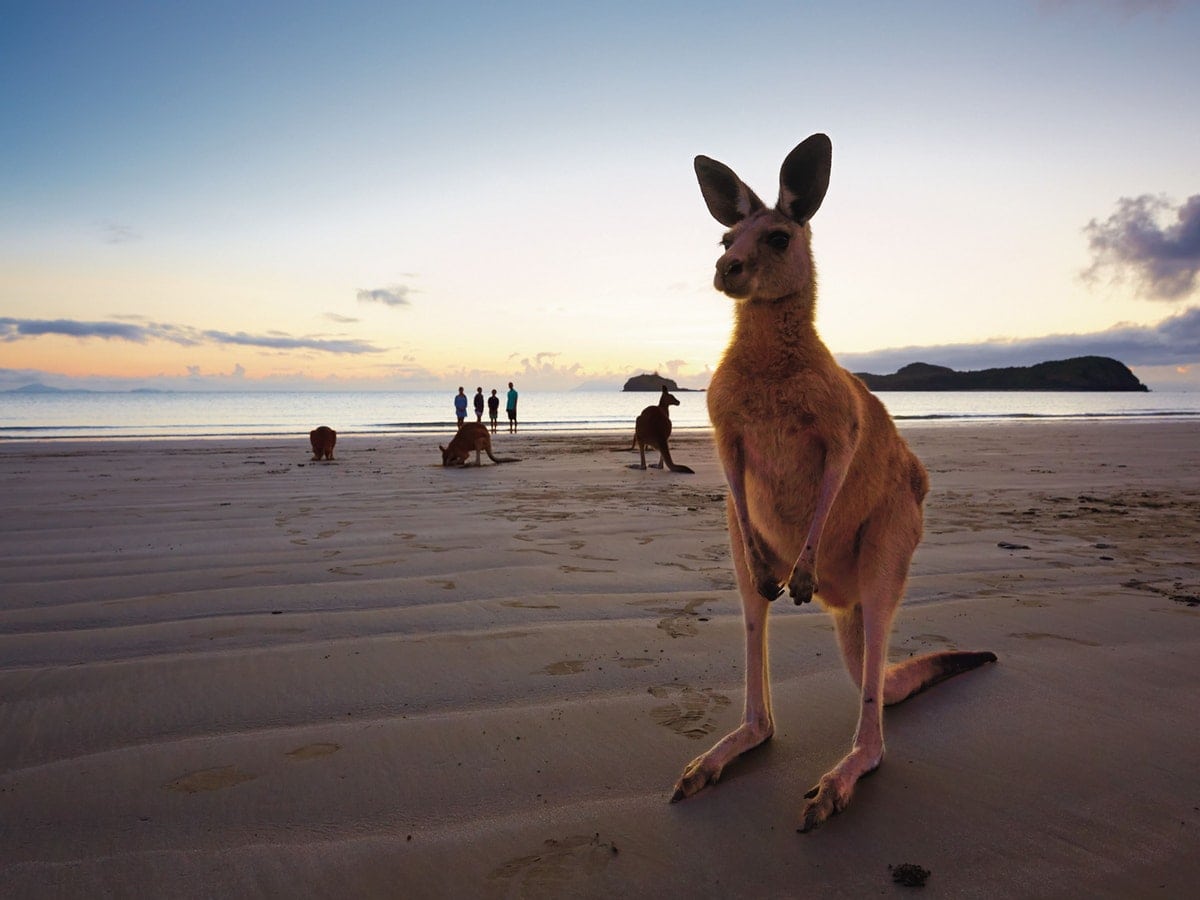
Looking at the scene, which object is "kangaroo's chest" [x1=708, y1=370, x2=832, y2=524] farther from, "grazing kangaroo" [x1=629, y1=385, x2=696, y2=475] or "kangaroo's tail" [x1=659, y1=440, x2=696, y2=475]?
"grazing kangaroo" [x1=629, y1=385, x2=696, y2=475]

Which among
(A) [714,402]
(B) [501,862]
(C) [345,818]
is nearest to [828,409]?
(A) [714,402]

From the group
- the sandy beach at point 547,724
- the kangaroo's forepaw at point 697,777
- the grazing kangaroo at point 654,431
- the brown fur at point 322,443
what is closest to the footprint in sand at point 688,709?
the sandy beach at point 547,724

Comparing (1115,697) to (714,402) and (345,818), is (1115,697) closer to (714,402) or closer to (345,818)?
(714,402)

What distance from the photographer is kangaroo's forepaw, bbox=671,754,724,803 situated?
1883 mm

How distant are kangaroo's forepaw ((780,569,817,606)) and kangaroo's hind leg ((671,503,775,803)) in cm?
19

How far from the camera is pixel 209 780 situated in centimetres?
196

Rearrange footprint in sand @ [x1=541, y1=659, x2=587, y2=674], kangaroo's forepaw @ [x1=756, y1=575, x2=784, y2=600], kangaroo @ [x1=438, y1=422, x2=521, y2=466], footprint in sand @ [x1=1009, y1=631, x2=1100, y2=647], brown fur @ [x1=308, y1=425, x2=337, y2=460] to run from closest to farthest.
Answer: kangaroo's forepaw @ [x1=756, y1=575, x2=784, y2=600]
footprint in sand @ [x1=541, y1=659, x2=587, y2=674]
footprint in sand @ [x1=1009, y1=631, x2=1100, y2=647]
kangaroo @ [x1=438, y1=422, x2=521, y2=466]
brown fur @ [x1=308, y1=425, x2=337, y2=460]

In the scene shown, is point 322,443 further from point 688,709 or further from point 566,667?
point 688,709

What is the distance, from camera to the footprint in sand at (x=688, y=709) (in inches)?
Answer: 89.2

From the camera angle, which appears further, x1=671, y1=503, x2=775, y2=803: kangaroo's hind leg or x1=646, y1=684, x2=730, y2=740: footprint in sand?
x1=646, y1=684, x2=730, y2=740: footprint in sand

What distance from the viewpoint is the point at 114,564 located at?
4133 millimetres

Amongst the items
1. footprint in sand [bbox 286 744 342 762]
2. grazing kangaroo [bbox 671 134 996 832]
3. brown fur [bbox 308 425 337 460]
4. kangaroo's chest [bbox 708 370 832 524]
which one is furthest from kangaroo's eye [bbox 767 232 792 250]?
brown fur [bbox 308 425 337 460]

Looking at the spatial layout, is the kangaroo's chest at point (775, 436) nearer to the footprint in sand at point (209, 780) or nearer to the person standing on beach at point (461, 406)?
the footprint in sand at point (209, 780)

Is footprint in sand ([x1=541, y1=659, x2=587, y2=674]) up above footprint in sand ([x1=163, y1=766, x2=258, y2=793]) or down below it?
above
